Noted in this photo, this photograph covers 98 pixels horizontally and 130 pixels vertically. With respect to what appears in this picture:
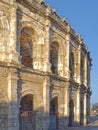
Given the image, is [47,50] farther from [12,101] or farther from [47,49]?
[12,101]

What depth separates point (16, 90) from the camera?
17953 millimetres

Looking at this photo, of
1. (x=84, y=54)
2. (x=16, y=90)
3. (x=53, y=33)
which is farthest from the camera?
(x=84, y=54)

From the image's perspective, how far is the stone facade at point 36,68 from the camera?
58.1 feet

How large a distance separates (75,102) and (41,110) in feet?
23.7

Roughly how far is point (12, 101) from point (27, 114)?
2.94 meters

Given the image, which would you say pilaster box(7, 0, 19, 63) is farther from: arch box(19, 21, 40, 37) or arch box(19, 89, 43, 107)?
arch box(19, 89, 43, 107)

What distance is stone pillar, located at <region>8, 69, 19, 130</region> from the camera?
17.5 metres

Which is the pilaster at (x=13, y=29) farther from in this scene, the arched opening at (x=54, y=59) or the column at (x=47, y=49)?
the arched opening at (x=54, y=59)

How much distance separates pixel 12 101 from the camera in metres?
17.6

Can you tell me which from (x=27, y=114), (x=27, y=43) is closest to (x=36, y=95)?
(x=27, y=114)

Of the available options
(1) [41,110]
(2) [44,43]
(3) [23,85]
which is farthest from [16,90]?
(2) [44,43]

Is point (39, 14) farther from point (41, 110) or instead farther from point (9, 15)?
point (41, 110)

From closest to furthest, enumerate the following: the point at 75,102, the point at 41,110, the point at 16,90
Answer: the point at 16,90 → the point at 41,110 → the point at 75,102

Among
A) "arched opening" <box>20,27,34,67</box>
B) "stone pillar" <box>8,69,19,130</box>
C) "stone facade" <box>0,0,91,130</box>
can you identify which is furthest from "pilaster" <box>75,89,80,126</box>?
"stone pillar" <box>8,69,19,130</box>
